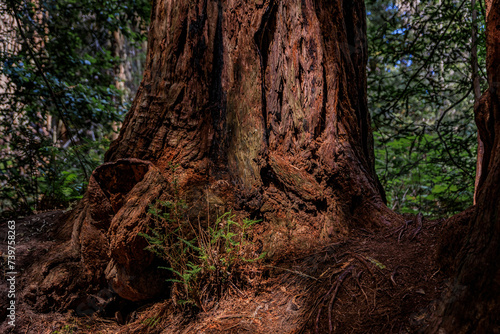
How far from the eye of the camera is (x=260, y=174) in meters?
2.66

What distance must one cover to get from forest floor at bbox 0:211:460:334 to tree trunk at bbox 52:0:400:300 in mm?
216

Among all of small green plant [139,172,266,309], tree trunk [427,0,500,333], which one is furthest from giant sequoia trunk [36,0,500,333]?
tree trunk [427,0,500,333]

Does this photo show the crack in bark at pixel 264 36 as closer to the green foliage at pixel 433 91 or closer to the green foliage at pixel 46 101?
the green foliage at pixel 433 91

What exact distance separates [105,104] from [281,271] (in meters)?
5.03

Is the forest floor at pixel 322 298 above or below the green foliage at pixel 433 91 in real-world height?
below

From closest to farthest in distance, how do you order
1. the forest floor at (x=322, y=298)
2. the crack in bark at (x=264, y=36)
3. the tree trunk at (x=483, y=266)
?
the tree trunk at (x=483, y=266)
the forest floor at (x=322, y=298)
the crack in bark at (x=264, y=36)

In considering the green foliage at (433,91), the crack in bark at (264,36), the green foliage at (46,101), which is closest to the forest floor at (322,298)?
the crack in bark at (264,36)

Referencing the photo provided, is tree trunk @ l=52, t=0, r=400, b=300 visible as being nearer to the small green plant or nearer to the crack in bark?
the crack in bark

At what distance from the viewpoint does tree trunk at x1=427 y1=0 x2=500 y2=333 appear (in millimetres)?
1067

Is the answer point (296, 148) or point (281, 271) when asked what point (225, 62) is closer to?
point (296, 148)

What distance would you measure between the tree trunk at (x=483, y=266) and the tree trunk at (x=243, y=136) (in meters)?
1.26

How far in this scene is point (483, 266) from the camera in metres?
1.11

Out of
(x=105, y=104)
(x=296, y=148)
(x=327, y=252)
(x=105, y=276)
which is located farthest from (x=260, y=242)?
(x=105, y=104)

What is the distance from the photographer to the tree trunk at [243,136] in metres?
2.53
